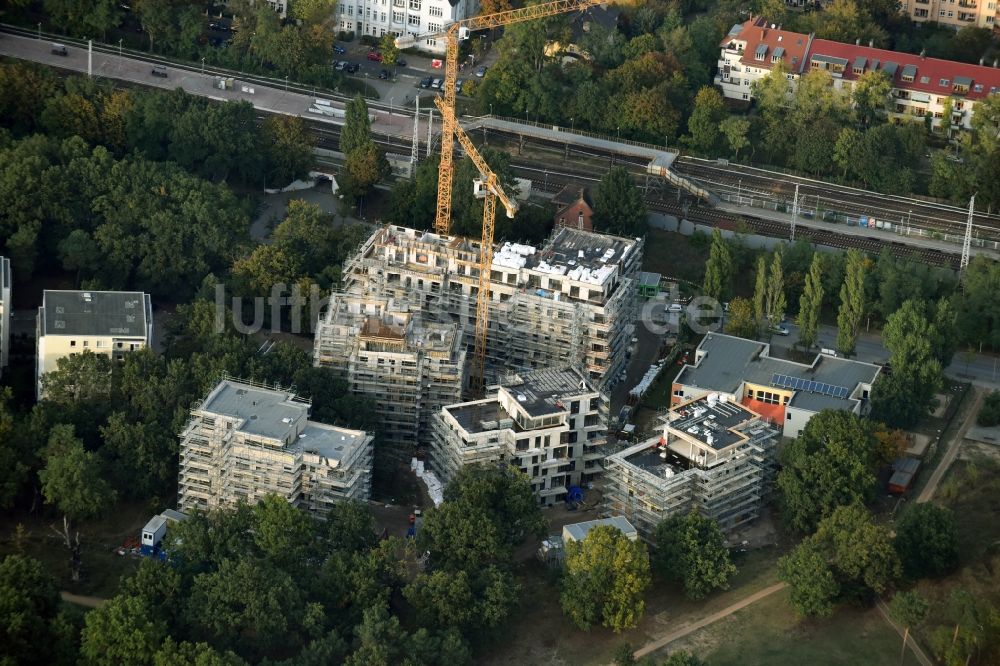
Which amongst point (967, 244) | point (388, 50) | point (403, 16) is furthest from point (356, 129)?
point (967, 244)

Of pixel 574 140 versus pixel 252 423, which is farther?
pixel 574 140

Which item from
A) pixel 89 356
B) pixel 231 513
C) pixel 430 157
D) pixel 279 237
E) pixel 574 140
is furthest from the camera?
pixel 574 140

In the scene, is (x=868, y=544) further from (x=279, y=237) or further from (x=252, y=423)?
(x=279, y=237)

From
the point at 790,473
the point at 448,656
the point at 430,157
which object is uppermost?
the point at 430,157

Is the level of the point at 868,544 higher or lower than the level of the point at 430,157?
lower

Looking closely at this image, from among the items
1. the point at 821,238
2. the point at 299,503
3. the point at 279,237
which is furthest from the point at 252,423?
the point at 821,238

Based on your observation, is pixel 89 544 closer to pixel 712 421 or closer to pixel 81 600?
pixel 81 600

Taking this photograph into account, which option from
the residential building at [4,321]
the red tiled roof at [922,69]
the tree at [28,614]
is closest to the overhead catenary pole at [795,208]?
the red tiled roof at [922,69]
